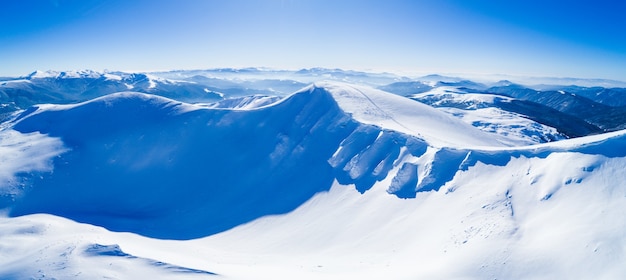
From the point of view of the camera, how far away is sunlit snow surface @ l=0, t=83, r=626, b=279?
27.6 metres

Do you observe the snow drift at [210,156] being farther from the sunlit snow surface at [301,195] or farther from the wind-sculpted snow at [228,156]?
the sunlit snow surface at [301,195]

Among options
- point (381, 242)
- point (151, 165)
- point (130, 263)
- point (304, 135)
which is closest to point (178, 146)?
point (151, 165)

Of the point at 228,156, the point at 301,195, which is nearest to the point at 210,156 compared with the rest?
the point at 228,156

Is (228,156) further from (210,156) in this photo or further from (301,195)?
(301,195)

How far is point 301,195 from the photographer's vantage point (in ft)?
167

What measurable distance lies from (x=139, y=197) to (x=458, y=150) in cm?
4735

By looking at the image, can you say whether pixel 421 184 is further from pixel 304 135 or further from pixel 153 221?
pixel 153 221

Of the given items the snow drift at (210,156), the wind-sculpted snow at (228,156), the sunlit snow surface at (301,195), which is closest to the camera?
the sunlit snow surface at (301,195)

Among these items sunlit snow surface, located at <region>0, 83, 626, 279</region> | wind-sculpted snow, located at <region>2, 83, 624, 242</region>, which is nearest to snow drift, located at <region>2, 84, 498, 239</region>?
Result: wind-sculpted snow, located at <region>2, 83, 624, 242</region>

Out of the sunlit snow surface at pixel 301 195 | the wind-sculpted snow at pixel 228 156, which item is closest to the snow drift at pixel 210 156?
the wind-sculpted snow at pixel 228 156

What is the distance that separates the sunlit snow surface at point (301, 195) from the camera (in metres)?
27.6

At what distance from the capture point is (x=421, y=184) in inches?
1645

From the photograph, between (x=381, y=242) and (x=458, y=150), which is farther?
(x=458, y=150)

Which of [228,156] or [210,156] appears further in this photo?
[210,156]
